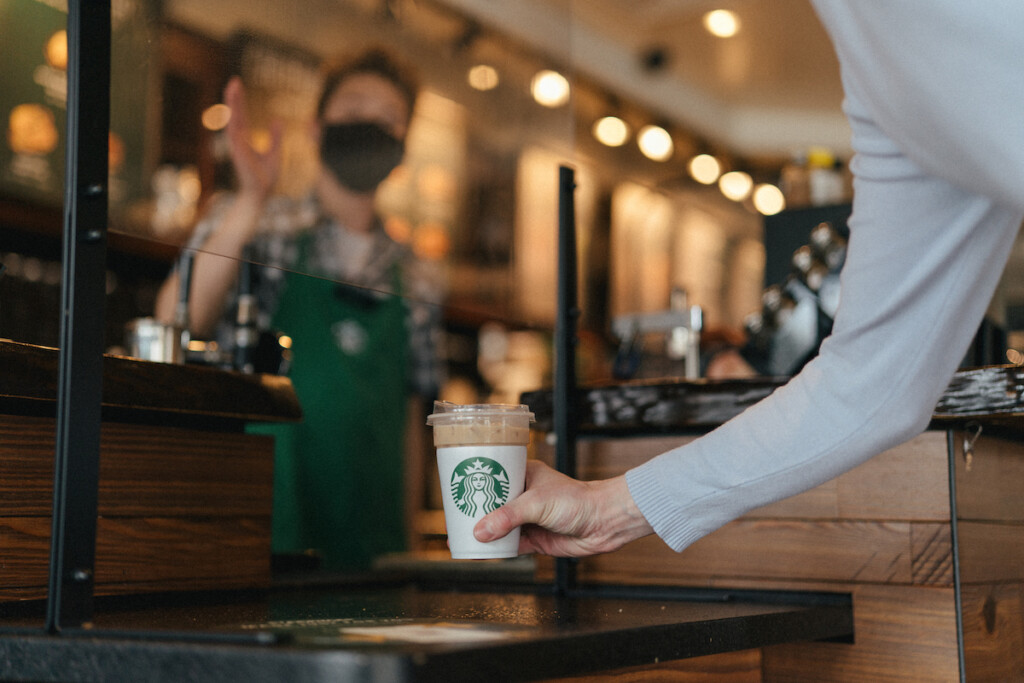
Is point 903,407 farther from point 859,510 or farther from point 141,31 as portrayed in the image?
point 141,31

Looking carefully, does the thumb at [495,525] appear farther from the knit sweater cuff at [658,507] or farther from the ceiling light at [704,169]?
the ceiling light at [704,169]

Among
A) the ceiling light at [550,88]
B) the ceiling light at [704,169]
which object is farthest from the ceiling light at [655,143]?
the ceiling light at [550,88]

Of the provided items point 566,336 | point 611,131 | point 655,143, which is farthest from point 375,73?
point 655,143

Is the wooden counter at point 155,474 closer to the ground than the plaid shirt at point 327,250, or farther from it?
closer to the ground

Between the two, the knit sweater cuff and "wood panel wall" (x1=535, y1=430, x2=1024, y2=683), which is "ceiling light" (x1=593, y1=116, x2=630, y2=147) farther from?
the knit sweater cuff

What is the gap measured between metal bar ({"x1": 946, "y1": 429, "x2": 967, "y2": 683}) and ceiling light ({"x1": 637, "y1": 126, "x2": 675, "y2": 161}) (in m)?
4.57

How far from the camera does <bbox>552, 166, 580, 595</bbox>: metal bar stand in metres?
1.61

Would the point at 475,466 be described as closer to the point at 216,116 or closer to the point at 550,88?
the point at 216,116

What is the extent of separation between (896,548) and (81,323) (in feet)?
3.71

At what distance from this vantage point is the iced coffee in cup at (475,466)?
Result: 3.46 ft

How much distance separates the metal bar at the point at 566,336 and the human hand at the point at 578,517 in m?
0.40

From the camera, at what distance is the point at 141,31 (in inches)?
46.2

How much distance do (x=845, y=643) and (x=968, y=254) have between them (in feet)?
2.25

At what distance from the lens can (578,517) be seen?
1159mm
